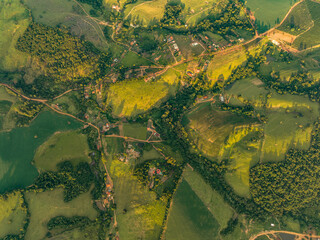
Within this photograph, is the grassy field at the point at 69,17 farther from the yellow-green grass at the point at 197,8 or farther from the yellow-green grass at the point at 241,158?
the yellow-green grass at the point at 241,158

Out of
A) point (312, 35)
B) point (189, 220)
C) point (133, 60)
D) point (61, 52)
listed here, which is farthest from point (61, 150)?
point (312, 35)

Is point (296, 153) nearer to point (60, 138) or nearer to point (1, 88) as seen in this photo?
point (60, 138)

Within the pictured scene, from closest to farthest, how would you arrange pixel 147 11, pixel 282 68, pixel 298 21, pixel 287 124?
pixel 287 124, pixel 282 68, pixel 298 21, pixel 147 11

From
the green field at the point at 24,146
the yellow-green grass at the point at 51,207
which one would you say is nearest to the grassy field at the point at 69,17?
the green field at the point at 24,146

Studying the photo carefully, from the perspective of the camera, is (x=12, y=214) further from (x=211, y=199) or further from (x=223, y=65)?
(x=223, y=65)

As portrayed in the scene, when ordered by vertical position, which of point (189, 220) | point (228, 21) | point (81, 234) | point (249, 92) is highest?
point (228, 21)

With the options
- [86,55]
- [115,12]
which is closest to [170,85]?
[86,55]

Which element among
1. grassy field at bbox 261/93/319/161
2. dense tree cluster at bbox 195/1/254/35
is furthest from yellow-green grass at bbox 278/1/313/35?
grassy field at bbox 261/93/319/161
